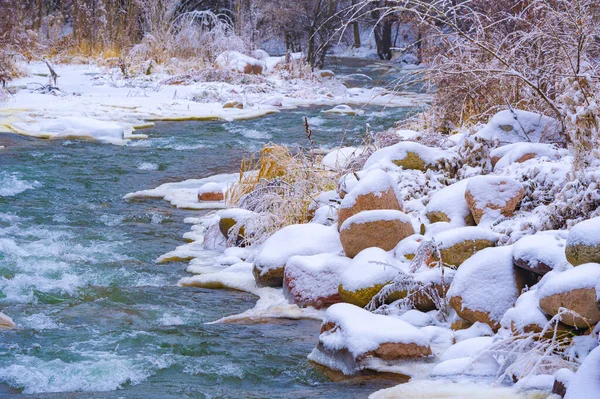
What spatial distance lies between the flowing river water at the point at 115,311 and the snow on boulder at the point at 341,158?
1516 mm

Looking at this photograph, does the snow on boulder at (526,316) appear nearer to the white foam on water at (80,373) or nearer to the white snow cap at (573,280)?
the white snow cap at (573,280)

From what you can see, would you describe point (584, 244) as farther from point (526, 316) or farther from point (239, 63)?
point (239, 63)

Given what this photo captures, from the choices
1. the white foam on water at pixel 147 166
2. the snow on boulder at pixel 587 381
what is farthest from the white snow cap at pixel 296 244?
the white foam on water at pixel 147 166

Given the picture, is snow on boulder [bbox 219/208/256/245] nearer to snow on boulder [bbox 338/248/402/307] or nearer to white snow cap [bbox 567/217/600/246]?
snow on boulder [bbox 338/248/402/307]

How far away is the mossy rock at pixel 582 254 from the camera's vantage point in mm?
3629

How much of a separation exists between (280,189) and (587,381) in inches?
170

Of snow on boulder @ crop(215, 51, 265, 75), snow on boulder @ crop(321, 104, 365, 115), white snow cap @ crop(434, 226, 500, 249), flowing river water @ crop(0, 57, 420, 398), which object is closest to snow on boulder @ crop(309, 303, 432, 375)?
flowing river water @ crop(0, 57, 420, 398)

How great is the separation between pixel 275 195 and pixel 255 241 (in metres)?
0.50

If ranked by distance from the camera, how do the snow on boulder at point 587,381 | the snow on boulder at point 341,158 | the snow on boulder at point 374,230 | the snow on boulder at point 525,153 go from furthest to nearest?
the snow on boulder at point 341,158 → the snow on boulder at point 525,153 → the snow on boulder at point 374,230 → the snow on boulder at point 587,381

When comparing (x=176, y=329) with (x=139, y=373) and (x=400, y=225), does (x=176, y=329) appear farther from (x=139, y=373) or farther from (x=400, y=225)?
(x=400, y=225)

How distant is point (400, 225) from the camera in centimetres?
517

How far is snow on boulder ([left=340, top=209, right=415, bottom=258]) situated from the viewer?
512 cm

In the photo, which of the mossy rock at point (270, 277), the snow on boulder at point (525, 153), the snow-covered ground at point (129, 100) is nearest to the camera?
the mossy rock at point (270, 277)

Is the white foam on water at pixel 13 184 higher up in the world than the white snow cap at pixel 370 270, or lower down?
higher up
